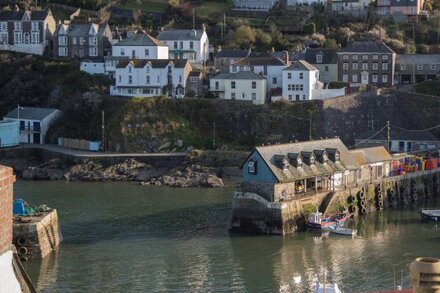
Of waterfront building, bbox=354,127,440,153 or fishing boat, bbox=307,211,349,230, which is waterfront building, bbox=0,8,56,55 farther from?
fishing boat, bbox=307,211,349,230

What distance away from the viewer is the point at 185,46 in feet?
208

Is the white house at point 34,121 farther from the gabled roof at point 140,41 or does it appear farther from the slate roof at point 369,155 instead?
the slate roof at point 369,155

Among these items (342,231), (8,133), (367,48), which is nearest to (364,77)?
(367,48)

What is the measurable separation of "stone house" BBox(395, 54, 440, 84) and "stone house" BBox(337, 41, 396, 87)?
89 cm

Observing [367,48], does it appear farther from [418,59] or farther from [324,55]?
[418,59]

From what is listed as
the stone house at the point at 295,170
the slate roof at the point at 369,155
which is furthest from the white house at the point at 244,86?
the stone house at the point at 295,170

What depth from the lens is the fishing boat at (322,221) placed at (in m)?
34.7

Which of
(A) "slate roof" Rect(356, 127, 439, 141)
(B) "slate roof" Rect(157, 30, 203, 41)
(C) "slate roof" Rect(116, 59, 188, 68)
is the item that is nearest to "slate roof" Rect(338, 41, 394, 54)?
(A) "slate roof" Rect(356, 127, 439, 141)

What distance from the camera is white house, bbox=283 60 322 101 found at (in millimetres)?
55062

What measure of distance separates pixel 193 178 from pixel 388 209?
12121mm

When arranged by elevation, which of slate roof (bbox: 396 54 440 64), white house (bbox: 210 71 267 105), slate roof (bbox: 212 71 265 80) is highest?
slate roof (bbox: 396 54 440 64)

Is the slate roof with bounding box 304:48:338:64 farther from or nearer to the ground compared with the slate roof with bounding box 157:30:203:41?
nearer to the ground

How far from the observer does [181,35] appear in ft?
209

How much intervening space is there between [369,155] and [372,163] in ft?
2.07
